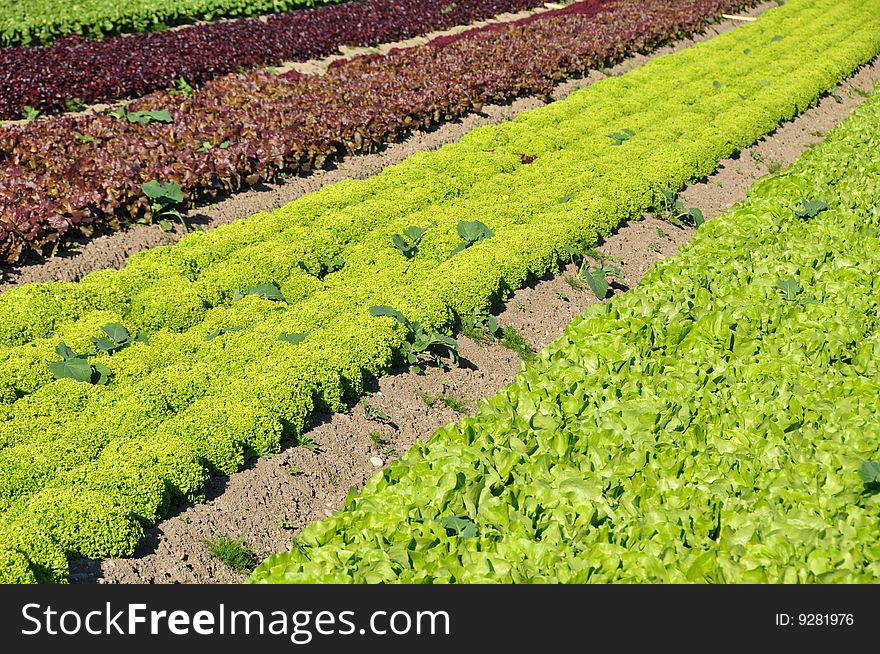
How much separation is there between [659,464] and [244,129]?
8225 mm

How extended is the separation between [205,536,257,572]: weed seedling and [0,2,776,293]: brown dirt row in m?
4.08

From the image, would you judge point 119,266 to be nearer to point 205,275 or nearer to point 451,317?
point 205,275

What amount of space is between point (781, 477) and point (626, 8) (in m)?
20.1

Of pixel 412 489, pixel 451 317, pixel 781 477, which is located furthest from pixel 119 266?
pixel 781 477

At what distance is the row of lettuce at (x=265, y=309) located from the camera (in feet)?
18.4

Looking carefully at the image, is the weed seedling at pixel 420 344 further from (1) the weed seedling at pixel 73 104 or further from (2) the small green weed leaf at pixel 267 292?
(1) the weed seedling at pixel 73 104

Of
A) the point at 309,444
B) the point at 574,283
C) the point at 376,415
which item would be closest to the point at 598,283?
the point at 574,283

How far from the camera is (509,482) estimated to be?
5.09 meters

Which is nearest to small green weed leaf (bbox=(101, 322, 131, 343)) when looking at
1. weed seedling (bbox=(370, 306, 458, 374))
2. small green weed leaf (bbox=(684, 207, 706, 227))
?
weed seedling (bbox=(370, 306, 458, 374))

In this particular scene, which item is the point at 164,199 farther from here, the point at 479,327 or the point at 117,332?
the point at 479,327

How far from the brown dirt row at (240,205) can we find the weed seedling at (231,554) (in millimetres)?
4082

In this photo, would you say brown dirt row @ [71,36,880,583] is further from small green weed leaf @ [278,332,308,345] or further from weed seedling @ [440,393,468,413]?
small green weed leaf @ [278,332,308,345]

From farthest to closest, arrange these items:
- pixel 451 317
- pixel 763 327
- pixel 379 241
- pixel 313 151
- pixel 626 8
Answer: pixel 626 8
pixel 313 151
pixel 379 241
pixel 451 317
pixel 763 327

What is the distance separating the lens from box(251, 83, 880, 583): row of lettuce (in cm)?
433
